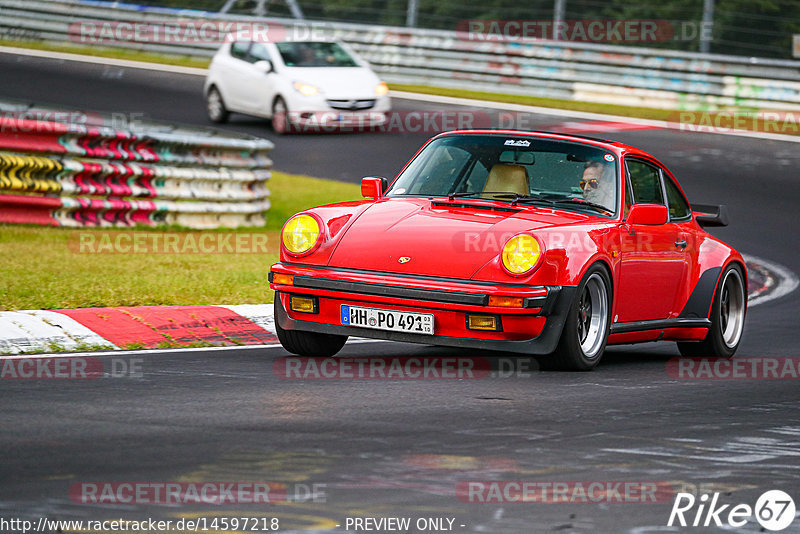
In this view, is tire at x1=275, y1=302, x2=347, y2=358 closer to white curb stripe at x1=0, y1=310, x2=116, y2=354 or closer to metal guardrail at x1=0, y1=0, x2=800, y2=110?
white curb stripe at x1=0, y1=310, x2=116, y2=354

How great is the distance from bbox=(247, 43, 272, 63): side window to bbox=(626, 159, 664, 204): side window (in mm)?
14274

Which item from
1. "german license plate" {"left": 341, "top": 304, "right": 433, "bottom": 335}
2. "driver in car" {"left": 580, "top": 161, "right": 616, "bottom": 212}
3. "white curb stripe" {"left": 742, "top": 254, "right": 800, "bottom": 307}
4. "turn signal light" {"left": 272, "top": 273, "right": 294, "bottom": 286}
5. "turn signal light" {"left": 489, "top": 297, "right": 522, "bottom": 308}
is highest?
"driver in car" {"left": 580, "top": 161, "right": 616, "bottom": 212}

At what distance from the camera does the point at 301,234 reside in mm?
8016

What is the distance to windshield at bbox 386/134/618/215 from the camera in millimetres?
8469

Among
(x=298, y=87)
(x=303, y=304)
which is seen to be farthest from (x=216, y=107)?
(x=303, y=304)

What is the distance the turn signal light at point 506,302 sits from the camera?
740 centimetres

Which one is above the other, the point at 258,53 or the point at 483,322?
the point at 258,53

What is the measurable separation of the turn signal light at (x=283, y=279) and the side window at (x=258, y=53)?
15.2m

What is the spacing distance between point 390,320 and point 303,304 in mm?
579

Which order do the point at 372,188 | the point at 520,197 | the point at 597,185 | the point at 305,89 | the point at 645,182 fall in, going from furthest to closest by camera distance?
the point at 305,89
the point at 645,182
the point at 372,188
the point at 597,185
the point at 520,197

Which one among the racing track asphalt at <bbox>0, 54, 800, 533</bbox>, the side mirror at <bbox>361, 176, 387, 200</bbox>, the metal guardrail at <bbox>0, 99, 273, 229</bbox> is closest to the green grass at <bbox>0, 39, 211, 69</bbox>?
the metal guardrail at <bbox>0, 99, 273, 229</bbox>

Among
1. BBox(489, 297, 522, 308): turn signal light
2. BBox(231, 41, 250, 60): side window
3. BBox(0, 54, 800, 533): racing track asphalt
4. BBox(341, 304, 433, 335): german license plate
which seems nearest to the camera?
BBox(0, 54, 800, 533): racing track asphalt

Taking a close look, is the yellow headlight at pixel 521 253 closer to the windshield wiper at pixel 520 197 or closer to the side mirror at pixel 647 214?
the windshield wiper at pixel 520 197

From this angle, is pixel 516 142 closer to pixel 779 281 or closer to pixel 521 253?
pixel 521 253
